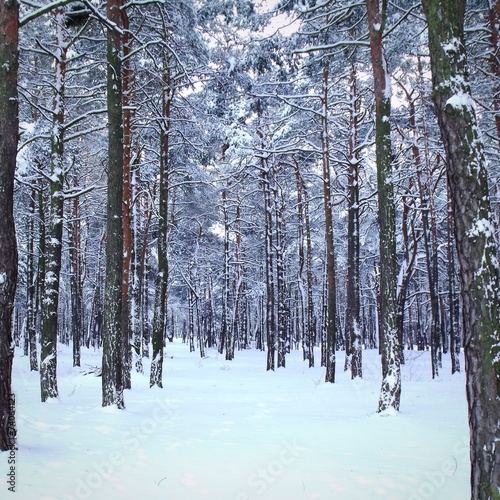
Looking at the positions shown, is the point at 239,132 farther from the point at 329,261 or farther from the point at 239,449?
the point at 239,449

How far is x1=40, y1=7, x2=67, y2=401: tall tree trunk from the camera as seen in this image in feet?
34.4

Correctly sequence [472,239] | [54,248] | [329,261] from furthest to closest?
[329,261] < [54,248] < [472,239]

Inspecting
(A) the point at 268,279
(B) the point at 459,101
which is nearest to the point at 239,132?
(A) the point at 268,279

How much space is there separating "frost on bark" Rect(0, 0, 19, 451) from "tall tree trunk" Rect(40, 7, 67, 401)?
17.2 ft

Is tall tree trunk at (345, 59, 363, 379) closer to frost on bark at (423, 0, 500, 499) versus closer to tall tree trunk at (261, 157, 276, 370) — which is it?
tall tree trunk at (261, 157, 276, 370)

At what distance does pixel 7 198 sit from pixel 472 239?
504cm

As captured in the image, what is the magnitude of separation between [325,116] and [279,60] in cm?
304

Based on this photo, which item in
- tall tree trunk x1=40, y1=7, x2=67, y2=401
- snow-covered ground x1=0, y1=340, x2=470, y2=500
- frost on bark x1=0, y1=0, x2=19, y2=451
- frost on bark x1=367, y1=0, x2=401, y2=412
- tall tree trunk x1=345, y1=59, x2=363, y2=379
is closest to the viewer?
snow-covered ground x1=0, y1=340, x2=470, y2=500

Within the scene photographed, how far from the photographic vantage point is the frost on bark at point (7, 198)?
17.0 ft

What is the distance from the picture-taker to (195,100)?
16.2m

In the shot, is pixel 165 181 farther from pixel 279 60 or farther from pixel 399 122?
pixel 399 122

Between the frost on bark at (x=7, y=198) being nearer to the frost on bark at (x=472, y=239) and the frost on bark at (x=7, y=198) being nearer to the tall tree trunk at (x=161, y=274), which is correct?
the frost on bark at (x=472, y=239)

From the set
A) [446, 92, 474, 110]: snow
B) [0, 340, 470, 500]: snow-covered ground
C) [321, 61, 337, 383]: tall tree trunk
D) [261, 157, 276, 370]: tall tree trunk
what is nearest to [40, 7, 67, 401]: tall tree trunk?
[0, 340, 470, 500]: snow-covered ground

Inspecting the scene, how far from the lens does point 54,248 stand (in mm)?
10844
